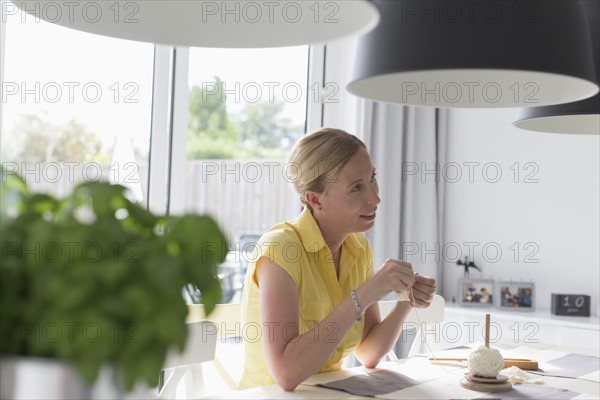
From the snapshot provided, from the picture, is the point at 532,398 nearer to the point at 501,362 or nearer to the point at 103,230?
the point at 501,362

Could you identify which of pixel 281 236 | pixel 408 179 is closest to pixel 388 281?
pixel 281 236

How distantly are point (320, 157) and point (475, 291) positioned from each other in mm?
1883

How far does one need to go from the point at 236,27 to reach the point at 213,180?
2.07 metres

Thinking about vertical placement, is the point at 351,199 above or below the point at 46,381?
above

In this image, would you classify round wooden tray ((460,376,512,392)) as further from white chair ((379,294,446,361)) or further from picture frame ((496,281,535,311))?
picture frame ((496,281,535,311))

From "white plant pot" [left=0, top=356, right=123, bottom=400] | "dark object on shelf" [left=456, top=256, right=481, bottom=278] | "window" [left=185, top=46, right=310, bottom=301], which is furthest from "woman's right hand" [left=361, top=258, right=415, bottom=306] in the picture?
"dark object on shelf" [left=456, top=256, right=481, bottom=278]

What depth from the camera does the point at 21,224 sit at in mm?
775

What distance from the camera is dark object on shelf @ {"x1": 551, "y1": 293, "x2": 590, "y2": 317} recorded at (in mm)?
3504

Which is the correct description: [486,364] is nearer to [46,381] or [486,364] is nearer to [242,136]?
[46,381]

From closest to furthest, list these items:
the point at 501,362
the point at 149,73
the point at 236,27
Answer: the point at 236,27 < the point at 501,362 < the point at 149,73

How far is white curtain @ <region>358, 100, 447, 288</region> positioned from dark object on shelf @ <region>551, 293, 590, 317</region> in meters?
0.67

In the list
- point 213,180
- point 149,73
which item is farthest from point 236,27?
point 213,180

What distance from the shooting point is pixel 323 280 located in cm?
220

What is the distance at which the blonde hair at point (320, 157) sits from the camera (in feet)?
7.27
